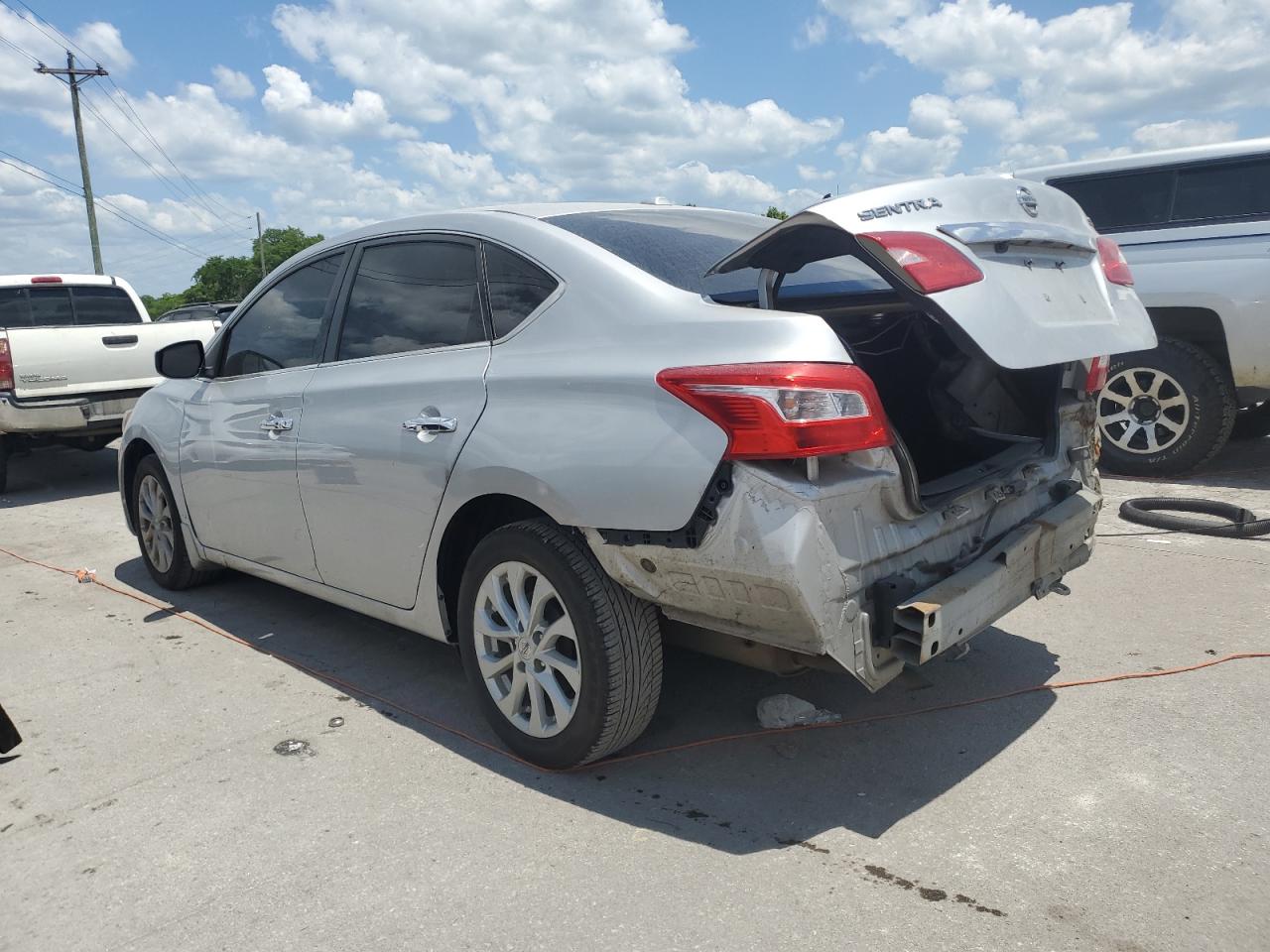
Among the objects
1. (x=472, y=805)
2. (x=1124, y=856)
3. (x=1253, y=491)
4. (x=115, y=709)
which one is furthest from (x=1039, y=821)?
(x=1253, y=491)

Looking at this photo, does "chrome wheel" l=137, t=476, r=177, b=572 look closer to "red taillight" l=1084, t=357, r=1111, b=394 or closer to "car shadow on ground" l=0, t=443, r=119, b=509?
"car shadow on ground" l=0, t=443, r=119, b=509

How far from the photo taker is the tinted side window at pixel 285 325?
4.05 metres

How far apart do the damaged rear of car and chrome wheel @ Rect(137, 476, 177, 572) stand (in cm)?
316

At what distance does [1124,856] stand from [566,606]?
5.28 ft

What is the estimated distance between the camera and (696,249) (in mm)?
3318

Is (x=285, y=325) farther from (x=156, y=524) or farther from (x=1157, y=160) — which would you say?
(x=1157, y=160)

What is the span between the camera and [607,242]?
316 cm

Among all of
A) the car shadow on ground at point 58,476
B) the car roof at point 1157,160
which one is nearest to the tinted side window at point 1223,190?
the car roof at point 1157,160

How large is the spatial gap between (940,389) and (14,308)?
9385 mm

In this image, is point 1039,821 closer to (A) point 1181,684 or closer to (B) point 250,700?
(A) point 1181,684

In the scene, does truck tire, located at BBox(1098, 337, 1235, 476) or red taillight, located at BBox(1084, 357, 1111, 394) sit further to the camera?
truck tire, located at BBox(1098, 337, 1235, 476)

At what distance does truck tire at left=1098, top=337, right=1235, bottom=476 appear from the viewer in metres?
6.49

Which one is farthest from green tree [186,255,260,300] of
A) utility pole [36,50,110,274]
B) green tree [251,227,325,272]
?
utility pole [36,50,110,274]

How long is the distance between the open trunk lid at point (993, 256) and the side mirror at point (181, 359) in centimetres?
288
